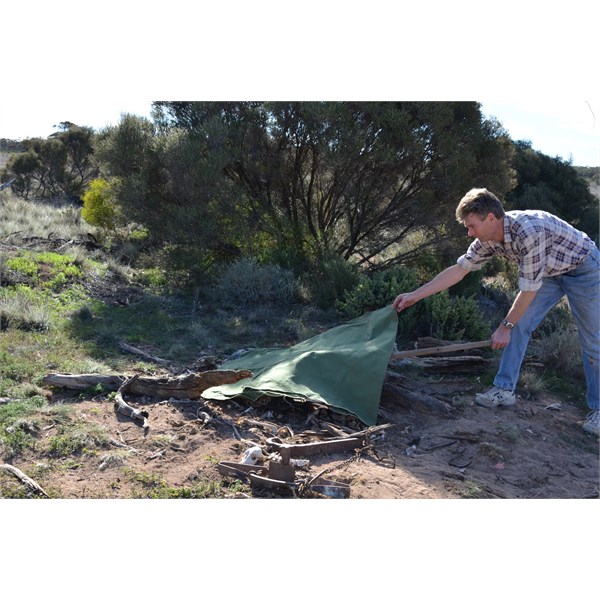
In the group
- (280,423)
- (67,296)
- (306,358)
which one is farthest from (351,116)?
(280,423)

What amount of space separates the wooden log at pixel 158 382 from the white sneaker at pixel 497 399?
192 centimetres

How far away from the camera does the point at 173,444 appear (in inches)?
157

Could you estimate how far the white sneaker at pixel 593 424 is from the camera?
468 centimetres

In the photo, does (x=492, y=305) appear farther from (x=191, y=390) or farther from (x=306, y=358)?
(x=191, y=390)

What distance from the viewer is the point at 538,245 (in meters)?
4.15

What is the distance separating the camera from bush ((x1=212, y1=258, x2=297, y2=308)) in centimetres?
842

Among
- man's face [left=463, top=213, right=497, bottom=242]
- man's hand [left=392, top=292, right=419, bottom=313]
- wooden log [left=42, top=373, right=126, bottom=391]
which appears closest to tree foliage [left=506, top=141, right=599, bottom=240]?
man's hand [left=392, top=292, right=419, bottom=313]

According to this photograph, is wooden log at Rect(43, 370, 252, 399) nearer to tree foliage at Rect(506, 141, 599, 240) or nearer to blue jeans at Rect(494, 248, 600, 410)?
blue jeans at Rect(494, 248, 600, 410)

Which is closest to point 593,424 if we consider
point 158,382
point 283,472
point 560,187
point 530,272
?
point 530,272

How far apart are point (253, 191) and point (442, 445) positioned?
6.65 m

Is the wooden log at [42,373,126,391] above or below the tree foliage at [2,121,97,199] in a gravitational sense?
below

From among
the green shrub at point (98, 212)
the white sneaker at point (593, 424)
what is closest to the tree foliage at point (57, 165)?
the green shrub at point (98, 212)

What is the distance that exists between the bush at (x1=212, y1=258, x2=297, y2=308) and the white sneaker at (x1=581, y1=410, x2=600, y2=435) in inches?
181

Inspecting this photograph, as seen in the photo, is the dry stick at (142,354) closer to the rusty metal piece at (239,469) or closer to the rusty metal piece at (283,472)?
the rusty metal piece at (239,469)
